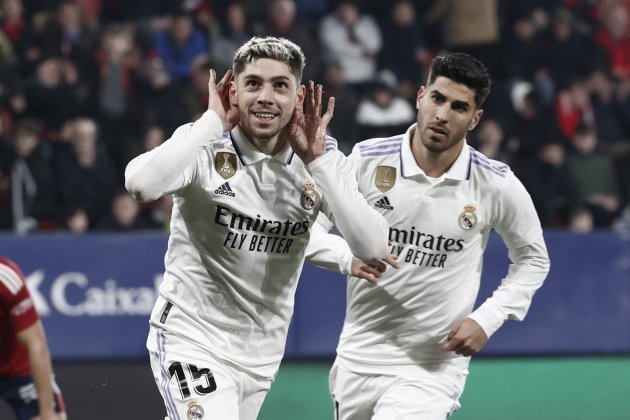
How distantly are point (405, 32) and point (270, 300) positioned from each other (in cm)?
848

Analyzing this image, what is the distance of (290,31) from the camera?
12.3 m

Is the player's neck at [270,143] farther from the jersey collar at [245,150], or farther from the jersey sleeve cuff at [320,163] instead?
the jersey sleeve cuff at [320,163]

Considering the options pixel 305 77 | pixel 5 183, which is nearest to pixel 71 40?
pixel 5 183

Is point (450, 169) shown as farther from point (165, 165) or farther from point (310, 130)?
point (165, 165)

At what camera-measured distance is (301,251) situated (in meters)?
4.95

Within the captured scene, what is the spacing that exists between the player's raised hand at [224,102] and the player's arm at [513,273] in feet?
4.73

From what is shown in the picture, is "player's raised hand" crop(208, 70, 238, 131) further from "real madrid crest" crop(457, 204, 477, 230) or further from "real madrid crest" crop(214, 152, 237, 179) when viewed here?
"real madrid crest" crop(457, 204, 477, 230)

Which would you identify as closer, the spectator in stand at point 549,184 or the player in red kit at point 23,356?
the player in red kit at point 23,356

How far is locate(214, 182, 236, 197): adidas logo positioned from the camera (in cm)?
468

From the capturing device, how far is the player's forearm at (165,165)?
435 cm

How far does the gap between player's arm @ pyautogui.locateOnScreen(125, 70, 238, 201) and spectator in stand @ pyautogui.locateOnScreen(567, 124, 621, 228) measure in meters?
7.53

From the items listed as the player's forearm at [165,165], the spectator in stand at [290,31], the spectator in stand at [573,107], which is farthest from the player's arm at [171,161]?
the spectator in stand at [573,107]

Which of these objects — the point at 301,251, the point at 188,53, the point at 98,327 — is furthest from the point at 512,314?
the point at 188,53

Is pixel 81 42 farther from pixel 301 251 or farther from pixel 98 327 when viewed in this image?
pixel 301 251
